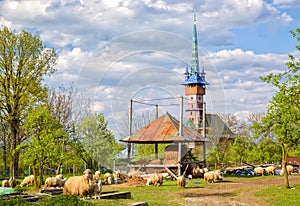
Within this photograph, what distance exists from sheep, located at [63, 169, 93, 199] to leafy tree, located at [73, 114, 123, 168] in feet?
60.7

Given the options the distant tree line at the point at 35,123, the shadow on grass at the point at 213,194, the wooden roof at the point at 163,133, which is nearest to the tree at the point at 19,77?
the distant tree line at the point at 35,123

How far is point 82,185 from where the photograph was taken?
625 inches

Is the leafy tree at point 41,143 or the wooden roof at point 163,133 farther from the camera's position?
the wooden roof at point 163,133

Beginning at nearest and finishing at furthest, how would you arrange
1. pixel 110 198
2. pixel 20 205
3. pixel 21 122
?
1. pixel 20 205
2. pixel 110 198
3. pixel 21 122

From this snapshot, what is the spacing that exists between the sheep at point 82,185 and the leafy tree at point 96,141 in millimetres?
18498

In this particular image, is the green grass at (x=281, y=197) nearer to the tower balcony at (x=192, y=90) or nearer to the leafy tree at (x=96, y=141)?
the tower balcony at (x=192, y=90)

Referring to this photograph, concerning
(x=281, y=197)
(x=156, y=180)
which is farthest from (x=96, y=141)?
(x=281, y=197)

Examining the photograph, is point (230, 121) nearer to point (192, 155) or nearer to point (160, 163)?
point (192, 155)

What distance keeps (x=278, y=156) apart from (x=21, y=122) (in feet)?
94.4

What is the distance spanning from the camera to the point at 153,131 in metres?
34.2

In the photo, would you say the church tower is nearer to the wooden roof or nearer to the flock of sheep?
the wooden roof

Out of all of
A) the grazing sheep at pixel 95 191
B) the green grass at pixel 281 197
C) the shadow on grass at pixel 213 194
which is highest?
the grazing sheep at pixel 95 191

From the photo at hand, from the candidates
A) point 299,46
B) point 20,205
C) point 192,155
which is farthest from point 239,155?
point 20,205

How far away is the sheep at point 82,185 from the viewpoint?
15.7 meters
